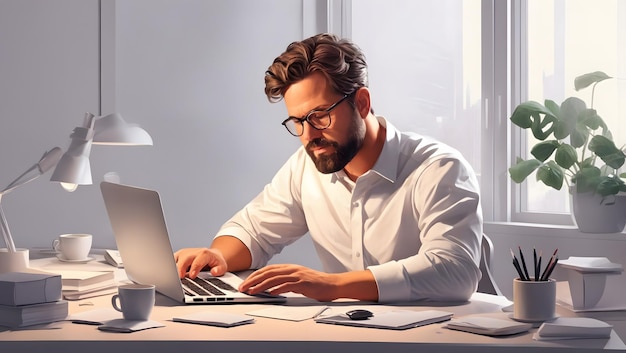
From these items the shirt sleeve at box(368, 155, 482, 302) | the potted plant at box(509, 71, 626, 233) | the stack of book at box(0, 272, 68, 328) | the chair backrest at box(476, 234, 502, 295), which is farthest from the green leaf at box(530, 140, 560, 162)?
the stack of book at box(0, 272, 68, 328)

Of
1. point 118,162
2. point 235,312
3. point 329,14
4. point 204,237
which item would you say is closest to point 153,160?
point 118,162

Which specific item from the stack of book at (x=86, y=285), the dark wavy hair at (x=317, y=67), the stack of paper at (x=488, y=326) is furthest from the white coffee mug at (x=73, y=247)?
the stack of paper at (x=488, y=326)

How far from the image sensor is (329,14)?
4070 mm

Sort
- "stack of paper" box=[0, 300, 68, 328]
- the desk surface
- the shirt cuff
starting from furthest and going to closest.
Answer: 1. the shirt cuff
2. "stack of paper" box=[0, 300, 68, 328]
3. the desk surface

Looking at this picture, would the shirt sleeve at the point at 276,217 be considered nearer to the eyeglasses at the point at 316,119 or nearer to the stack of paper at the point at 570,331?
the eyeglasses at the point at 316,119

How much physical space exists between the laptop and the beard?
1.55 feet

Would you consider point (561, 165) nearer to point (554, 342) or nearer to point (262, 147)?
point (262, 147)

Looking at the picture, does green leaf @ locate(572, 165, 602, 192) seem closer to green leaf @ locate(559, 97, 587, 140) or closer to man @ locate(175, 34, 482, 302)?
green leaf @ locate(559, 97, 587, 140)

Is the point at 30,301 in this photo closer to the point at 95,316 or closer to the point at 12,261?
the point at 95,316

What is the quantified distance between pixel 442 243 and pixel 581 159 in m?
1.41

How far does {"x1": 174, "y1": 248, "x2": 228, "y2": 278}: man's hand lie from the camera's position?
87.1 inches

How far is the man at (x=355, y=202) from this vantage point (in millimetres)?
1982

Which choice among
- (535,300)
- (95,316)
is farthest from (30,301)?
(535,300)

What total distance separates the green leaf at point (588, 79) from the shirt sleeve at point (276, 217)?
3.90 feet
